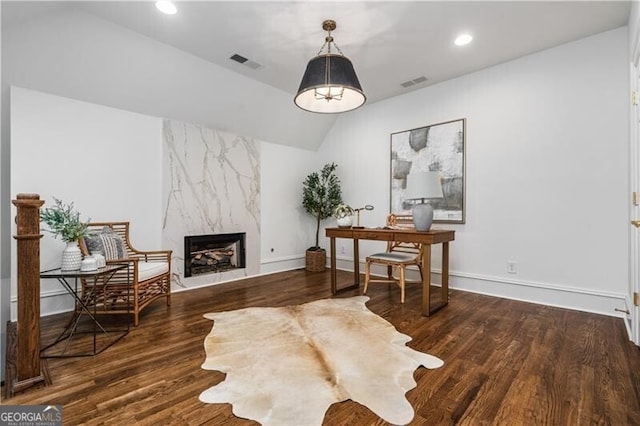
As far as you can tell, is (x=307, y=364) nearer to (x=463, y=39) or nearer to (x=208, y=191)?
(x=208, y=191)

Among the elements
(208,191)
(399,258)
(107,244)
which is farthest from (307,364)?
(208,191)

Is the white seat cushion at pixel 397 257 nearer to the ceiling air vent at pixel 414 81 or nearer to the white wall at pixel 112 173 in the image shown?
the white wall at pixel 112 173

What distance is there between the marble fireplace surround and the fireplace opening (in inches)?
2.5

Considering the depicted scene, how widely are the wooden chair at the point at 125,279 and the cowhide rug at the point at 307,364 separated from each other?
2.39 ft

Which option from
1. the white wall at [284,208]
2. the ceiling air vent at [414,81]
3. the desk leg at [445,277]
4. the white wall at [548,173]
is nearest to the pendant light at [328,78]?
the ceiling air vent at [414,81]

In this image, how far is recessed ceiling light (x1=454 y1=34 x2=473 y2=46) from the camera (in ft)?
9.89

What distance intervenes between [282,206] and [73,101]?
10.2 ft

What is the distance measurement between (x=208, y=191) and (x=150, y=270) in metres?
1.60

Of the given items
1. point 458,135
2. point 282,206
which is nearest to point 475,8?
point 458,135

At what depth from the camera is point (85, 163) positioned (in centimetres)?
322

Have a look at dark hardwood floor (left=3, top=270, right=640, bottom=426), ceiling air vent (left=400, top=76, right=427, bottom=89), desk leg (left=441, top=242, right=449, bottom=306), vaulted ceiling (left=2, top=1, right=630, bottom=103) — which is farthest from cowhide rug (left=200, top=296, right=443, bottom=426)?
ceiling air vent (left=400, top=76, right=427, bottom=89)

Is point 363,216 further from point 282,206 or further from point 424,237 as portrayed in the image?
point 424,237

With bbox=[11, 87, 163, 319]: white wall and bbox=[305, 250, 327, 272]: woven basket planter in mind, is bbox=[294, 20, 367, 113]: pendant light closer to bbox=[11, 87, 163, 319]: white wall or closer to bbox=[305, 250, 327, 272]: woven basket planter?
bbox=[11, 87, 163, 319]: white wall

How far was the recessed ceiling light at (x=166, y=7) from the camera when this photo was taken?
8.07 ft
